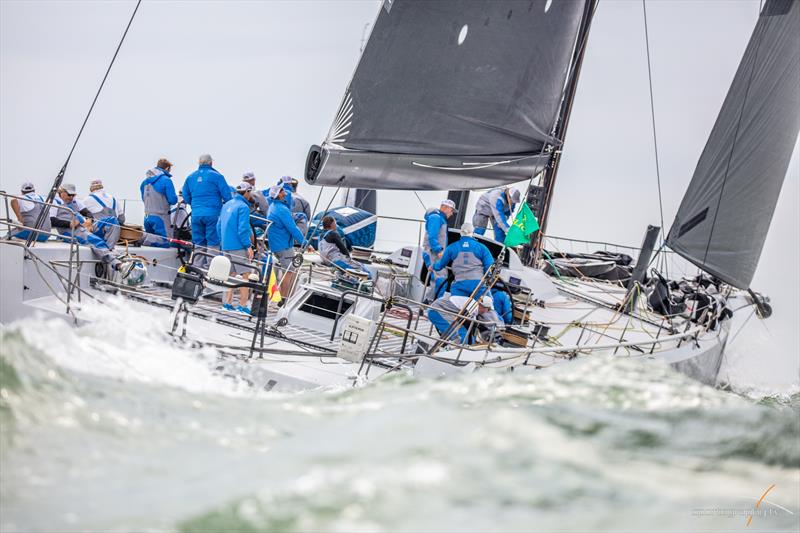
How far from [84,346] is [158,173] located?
6.42 meters

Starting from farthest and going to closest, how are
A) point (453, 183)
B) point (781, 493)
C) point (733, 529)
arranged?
point (453, 183) < point (781, 493) < point (733, 529)

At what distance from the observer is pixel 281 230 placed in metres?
6.58

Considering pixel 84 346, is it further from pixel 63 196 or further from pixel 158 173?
pixel 158 173

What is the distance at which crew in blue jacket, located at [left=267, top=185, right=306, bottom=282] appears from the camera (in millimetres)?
6473

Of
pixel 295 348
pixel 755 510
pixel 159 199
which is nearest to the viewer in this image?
pixel 755 510

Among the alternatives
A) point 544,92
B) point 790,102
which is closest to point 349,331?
point 544,92

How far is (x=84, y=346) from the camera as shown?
169 centimetres

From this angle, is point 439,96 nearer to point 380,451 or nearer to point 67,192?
point 67,192

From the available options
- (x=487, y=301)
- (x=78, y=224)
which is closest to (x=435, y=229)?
(x=487, y=301)

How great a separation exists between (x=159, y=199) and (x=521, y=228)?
3675 mm

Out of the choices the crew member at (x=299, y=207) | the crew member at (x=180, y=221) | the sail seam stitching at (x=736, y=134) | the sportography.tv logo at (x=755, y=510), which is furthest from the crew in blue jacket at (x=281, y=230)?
the sportography.tv logo at (x=755, y=510)

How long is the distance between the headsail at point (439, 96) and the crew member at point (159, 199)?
95.1 inches

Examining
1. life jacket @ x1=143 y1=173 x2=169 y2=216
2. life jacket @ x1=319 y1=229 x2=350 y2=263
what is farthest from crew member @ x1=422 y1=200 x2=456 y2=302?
life jacket @ x1=143 y1=173 x2=169 y2=216

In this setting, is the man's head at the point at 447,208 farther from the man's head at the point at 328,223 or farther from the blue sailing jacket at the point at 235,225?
the blue sailing jacket at the point at 235,225
